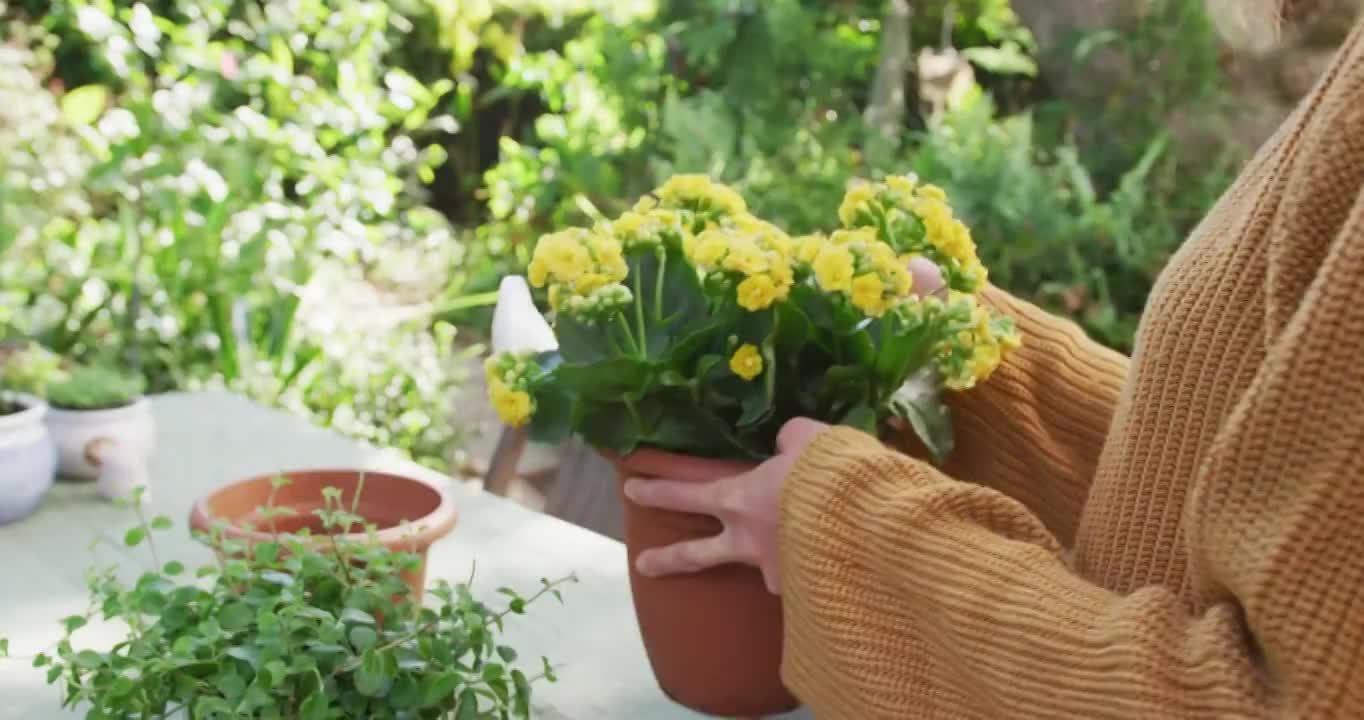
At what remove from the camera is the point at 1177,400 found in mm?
847

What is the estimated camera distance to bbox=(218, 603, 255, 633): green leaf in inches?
35.2

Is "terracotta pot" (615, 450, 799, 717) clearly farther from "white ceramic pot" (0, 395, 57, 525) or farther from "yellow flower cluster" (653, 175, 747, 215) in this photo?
"white ceramic pot" (0, 395, 57, 525)

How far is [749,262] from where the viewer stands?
3.03ft

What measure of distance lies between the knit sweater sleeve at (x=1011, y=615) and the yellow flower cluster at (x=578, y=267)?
0.18 m

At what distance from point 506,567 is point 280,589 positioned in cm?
46

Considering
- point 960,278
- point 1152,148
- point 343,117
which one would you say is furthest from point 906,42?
point 960,278

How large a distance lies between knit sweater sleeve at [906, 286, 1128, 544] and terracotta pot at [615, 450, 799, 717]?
247 millimetres

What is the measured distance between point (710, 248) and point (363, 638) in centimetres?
33

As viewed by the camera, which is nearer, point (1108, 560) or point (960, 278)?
point (1108, 560)

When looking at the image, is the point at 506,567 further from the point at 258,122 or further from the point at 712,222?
the point at 258,122

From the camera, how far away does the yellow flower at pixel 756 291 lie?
36.2 inches

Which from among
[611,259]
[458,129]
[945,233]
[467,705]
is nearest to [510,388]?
[611,259]

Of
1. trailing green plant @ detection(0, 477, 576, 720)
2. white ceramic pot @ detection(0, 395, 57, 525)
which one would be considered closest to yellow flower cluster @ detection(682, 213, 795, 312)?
trailing green plant @ detection(0, 477, 576, 720)

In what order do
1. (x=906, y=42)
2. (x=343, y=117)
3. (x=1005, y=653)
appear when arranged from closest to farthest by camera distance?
(x=1005, y=653)
(x=906, y=42)
(x=343, y=117)
